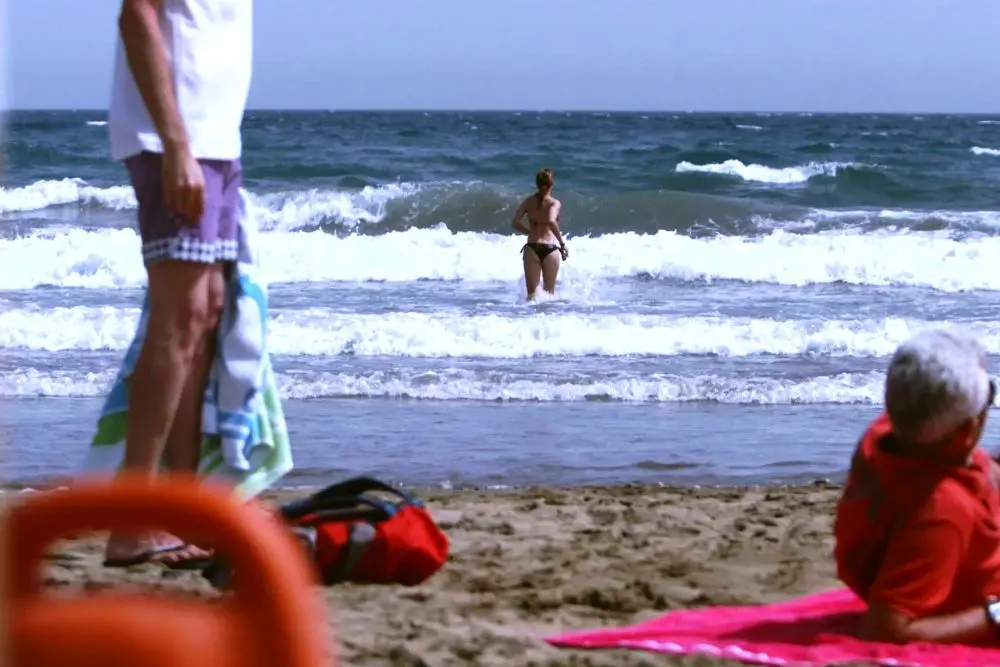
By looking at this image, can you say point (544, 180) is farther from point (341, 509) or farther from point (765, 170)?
point (765, 170)

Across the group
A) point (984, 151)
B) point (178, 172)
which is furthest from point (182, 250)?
point (984, 151)

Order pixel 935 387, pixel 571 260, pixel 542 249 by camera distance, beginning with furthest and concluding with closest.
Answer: pixel 571 260 < pixel 542 249 < pixel 935 387

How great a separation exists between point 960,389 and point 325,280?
11.5 metres

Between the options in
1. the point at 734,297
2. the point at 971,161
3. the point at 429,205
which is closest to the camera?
the point at 734,297

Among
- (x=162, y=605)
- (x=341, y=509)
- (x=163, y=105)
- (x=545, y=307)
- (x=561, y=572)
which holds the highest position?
(x=163, y=105)

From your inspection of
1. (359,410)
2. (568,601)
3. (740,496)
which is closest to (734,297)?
(359,410)

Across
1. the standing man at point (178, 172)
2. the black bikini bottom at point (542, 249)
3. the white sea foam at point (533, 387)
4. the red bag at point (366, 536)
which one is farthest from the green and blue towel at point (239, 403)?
the black bikini bottom at point (542, 249)

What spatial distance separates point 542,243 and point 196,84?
10.3 meters

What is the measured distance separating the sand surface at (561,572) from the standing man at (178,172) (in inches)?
17.5

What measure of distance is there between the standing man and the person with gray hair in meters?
1.50

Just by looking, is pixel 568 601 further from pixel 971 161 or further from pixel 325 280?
pixel 971 161

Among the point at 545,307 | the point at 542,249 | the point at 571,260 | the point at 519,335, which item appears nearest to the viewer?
the point at 519,335

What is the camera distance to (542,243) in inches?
547

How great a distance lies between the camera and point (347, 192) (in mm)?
22250
